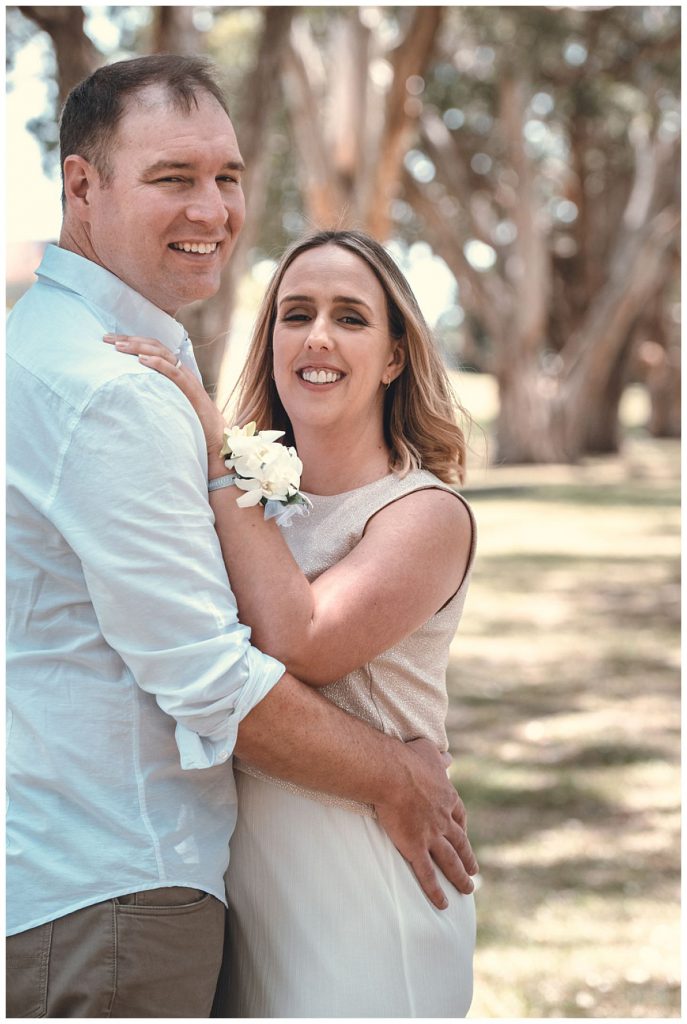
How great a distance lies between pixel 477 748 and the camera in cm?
802

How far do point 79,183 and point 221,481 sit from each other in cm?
69

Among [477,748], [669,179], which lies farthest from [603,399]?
[477,748]

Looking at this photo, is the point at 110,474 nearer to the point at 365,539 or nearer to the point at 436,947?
the point at 365,539

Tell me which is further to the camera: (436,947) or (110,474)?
(436,947)

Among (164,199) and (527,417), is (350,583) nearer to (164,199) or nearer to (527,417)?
(164,199)

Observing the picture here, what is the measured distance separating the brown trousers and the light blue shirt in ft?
0.10

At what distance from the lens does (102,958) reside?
228 centimetres

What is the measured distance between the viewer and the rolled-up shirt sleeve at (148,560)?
2225 millimetres

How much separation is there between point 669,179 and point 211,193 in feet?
84.5

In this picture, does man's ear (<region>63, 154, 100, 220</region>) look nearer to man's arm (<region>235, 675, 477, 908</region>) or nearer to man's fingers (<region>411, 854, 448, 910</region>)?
man's arm (<region>235, 675, 477, 908</region>)

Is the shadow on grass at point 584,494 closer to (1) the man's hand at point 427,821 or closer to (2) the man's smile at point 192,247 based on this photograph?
(1) the man's hand at point 427,821

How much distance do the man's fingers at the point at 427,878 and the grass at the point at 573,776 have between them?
2246 mm

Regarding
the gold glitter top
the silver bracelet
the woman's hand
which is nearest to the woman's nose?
the gold glitter top

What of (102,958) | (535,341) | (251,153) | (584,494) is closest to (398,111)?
(251,153)
